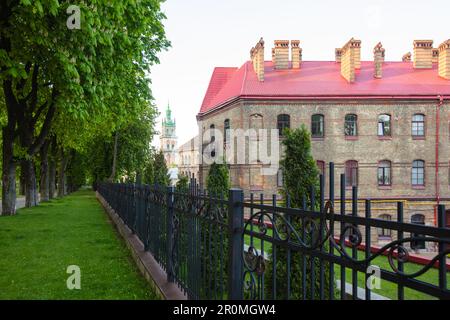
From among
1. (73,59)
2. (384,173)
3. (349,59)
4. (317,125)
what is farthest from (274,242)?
(349,59)

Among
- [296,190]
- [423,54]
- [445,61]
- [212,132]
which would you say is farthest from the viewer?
[212,132]

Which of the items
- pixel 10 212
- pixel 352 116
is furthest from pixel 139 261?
pixel 352 116

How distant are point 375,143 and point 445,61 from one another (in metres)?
8.49

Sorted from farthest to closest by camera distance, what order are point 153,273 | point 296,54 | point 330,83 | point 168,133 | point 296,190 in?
point 168,133 < point 296,54 < point 330,83 < point 296,190 < point 153,273

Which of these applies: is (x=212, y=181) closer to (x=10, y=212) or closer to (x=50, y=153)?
(x=10, y=212)

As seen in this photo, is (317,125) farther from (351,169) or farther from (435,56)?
(435,56)

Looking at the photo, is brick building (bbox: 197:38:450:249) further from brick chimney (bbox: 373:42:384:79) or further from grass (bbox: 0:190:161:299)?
grass (bbox: 0:190:161:299)

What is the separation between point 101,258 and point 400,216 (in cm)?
823

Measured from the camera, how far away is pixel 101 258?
30.3ft

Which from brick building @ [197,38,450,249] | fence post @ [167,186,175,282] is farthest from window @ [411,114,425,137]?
fence post @ [167,186,175,282]

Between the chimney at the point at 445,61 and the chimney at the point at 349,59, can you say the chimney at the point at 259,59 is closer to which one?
the chimney at the point at 349,59

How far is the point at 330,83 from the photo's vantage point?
107 ft

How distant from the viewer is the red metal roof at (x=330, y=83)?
31250mm

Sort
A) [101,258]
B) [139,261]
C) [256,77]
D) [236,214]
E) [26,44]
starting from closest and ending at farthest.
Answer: [236,214] → [139,261] → [101,258] → [26,44] → [256,77]
